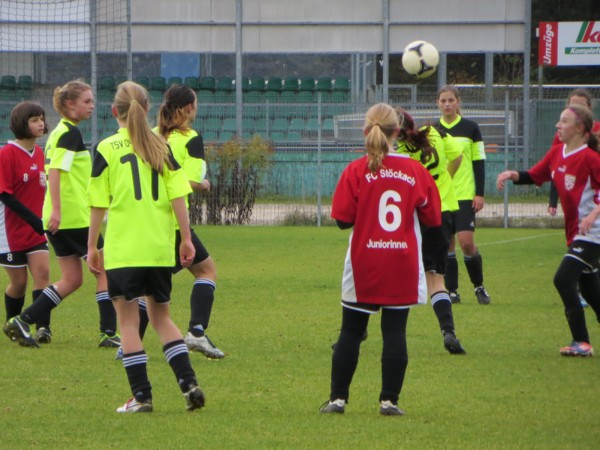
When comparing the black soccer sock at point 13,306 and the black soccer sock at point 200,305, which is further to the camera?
the black soccer sock at point 13,306

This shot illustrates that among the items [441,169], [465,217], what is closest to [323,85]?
[465,217]

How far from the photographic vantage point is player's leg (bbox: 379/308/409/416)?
6000mm

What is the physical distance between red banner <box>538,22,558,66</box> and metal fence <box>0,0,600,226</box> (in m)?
1.76

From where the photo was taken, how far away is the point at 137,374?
19.8 feet

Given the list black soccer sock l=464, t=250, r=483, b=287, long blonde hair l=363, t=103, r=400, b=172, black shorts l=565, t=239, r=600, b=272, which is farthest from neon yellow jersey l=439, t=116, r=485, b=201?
long blonde hair l=363, t=103, r=400, b=172

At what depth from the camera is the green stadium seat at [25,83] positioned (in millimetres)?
30797

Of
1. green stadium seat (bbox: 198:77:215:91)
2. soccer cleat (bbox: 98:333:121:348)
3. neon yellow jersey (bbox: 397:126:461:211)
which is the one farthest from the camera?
green stadium seat (bbox: 198:77:215:91)

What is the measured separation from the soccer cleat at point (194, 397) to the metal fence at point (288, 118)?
50.7 feet

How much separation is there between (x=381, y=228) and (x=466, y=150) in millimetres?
5342

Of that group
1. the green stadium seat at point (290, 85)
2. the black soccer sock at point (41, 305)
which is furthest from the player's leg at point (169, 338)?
the green stadium seat at point (290, 85)

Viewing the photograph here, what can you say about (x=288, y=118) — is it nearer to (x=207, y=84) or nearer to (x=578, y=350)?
(x=207, y=84)

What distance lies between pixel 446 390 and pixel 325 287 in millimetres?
5607

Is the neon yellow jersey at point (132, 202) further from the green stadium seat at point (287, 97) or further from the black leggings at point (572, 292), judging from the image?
the green stadium seat at point (287, 97)

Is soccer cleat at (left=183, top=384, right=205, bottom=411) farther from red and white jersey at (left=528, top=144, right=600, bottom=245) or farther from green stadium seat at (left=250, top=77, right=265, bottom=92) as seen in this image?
green stadium seat at (left=250, top=77, right=265, bottom=92)
